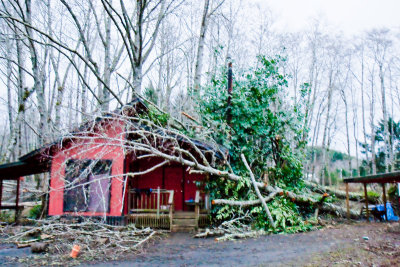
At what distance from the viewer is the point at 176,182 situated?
14734 millimetres

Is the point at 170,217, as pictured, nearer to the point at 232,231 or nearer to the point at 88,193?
the point at 232,231

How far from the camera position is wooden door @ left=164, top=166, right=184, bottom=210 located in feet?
48.1

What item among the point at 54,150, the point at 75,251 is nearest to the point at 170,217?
the point at 75,251

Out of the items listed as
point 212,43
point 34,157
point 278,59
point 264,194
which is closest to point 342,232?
point 264,194

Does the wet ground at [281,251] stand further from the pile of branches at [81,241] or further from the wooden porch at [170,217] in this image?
the wooden porch at [170,217]

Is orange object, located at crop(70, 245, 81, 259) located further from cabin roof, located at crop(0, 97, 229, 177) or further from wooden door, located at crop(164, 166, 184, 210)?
wooden door, located at crop(164, 166, 184, 210)

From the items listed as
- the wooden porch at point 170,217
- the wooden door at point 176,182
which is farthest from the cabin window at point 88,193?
the wooden door at point 176,182

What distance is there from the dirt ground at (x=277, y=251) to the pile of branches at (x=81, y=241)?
1.22 ft

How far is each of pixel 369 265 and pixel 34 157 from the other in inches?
437

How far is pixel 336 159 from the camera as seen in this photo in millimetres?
42844

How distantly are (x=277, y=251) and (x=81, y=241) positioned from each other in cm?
528

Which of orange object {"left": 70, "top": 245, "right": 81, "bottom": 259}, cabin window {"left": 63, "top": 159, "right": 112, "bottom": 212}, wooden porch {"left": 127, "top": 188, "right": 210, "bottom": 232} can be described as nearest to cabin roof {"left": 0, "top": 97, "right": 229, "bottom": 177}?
cabin window {"left": 63, "top": 159, "right": 112, "bottom": 212}

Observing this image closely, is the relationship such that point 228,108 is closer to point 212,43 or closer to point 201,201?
point 201,201

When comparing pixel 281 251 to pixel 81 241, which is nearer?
pixel 281 251
